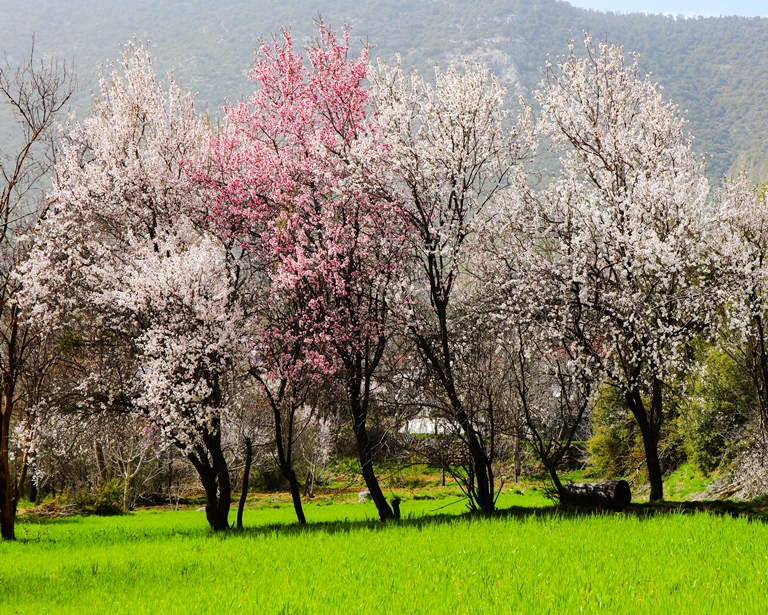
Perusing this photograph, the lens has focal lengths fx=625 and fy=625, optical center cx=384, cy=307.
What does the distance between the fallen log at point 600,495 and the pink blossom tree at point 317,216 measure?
13.4 feet

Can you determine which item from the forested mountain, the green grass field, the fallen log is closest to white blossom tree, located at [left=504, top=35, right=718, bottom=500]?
the fallen log

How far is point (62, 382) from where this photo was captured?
16.8m

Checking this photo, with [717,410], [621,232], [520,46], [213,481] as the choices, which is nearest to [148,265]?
[213,481]

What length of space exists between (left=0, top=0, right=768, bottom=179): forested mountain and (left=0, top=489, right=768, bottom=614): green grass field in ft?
249

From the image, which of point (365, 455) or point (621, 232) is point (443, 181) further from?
point (365, 455)

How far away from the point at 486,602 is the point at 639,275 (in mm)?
9838

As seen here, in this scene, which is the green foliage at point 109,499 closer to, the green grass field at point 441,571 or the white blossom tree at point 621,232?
the green grass field at point 441,571

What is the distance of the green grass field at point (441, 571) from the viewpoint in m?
5.67

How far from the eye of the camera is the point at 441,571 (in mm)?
7125

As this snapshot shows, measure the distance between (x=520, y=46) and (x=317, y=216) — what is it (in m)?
172

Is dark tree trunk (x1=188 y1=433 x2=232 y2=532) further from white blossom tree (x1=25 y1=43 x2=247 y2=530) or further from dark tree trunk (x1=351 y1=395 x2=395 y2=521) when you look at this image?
dark tree trunk (x1=351 y1=395 x2=395 y2=521)

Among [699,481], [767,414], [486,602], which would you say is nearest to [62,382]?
[486,602]

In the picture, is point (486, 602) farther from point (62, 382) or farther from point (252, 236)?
point (62, 382)

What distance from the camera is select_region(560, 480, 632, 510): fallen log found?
41.1ft
